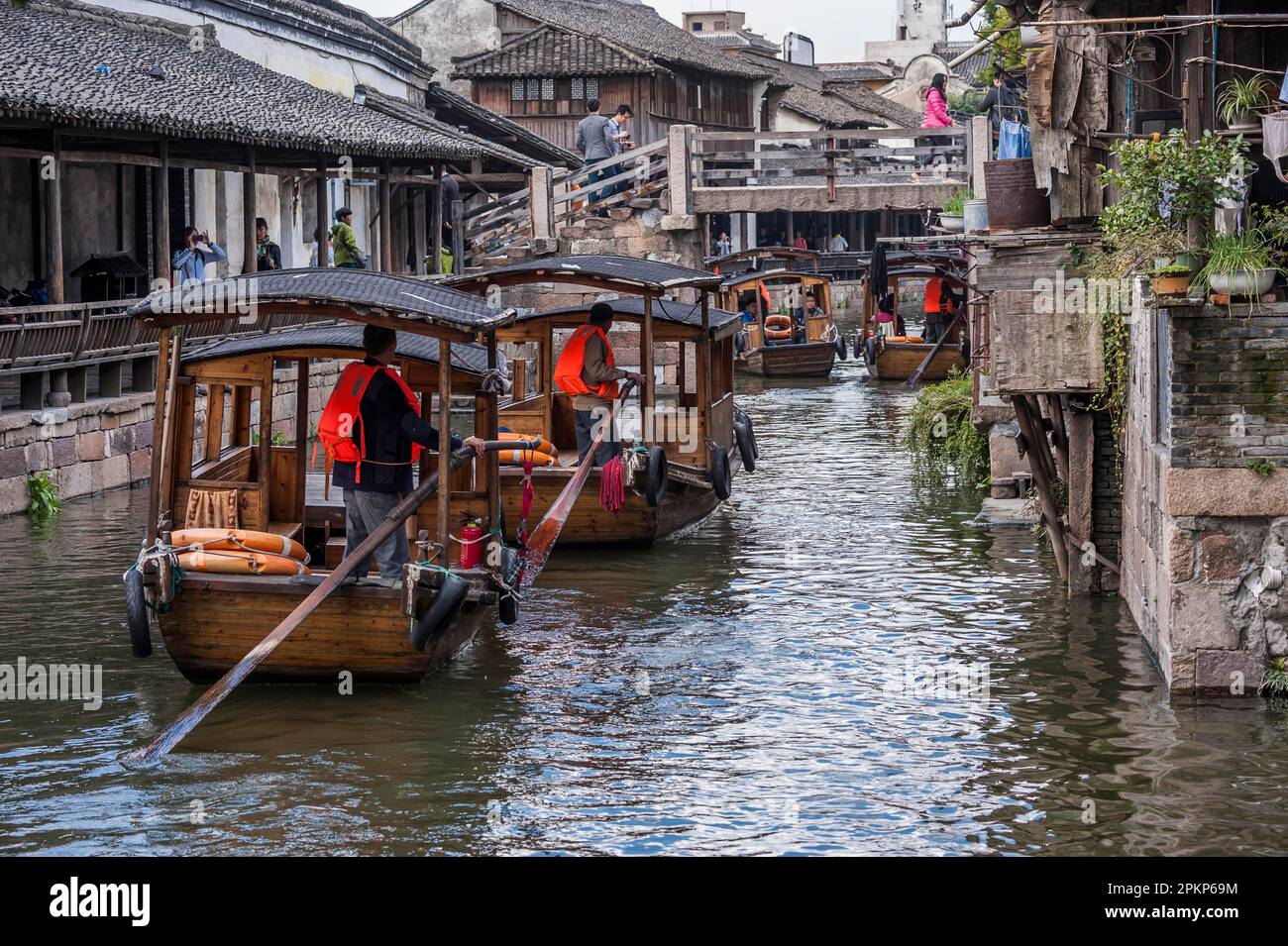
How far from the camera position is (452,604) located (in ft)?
31.1

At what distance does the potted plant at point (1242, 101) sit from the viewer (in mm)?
9508

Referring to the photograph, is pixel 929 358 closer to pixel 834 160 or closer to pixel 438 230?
pixel 834 160

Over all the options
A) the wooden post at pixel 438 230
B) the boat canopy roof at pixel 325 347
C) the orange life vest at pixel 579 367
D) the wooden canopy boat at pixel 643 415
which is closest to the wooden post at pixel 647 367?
the wooden canopy boat at pixel 643 415

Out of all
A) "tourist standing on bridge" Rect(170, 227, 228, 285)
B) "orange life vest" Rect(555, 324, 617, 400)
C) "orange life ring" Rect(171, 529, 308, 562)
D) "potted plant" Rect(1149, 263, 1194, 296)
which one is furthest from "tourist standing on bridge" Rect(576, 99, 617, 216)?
"potted plant" Rect(1149, 263, 1194, 296)

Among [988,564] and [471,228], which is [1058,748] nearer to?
[988,564]

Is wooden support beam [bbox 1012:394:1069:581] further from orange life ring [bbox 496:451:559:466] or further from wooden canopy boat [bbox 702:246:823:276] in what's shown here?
wooden canopy boat [bbox 702:246:823:276]

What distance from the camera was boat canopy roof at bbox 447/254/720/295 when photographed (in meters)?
13.8

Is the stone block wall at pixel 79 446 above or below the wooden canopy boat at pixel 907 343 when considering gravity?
below

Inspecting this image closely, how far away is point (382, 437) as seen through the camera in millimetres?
9758

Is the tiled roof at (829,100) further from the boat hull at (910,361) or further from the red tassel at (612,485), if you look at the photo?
the red tassel at (612,485)

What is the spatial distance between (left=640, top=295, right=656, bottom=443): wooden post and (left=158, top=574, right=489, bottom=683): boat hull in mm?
4803

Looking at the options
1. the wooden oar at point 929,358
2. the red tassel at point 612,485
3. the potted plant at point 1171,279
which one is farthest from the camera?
the wooden oar at point 929,358
